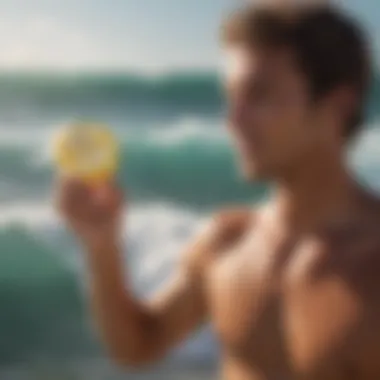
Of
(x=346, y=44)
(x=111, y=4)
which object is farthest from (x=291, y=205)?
(x=111, y=4)

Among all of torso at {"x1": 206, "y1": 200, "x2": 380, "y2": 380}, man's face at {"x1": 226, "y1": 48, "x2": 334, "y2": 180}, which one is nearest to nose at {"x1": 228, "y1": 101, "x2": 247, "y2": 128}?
man's face at {"x1": 226, "y1": 48, "x2": 334, "y2": 180}

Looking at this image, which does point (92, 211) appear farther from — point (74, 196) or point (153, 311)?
point (153, 311)

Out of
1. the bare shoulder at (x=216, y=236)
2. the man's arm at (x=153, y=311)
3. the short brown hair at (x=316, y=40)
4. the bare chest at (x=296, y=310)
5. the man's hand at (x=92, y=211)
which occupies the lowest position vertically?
the bare chest at (x=296, y=310)

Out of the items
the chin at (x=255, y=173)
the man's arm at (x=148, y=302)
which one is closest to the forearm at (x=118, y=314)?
the man's arm at (x=148, y=302)

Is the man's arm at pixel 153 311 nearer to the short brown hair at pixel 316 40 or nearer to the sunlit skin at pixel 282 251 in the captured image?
the sunlit skin at pixel 282 251

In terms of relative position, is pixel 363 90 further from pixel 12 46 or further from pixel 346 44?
pixel 12 46

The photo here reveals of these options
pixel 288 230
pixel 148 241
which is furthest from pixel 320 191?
pixel 148 241

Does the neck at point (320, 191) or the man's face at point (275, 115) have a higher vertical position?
the man's face at point (275, 115)
